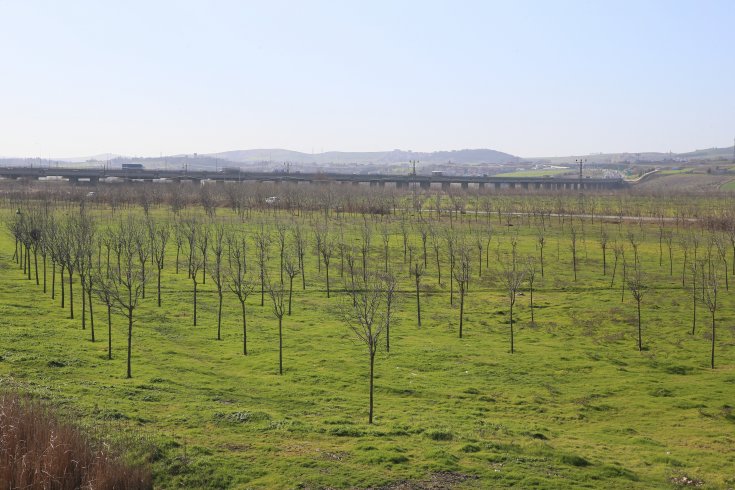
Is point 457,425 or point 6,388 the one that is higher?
point 6,388

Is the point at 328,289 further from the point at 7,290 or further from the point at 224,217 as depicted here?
the point at 224,217

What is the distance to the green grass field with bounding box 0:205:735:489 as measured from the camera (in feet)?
70.8

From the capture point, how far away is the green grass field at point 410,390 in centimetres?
2158

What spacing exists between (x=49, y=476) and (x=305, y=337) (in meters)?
23.6

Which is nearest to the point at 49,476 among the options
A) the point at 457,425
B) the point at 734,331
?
the point at 457,425

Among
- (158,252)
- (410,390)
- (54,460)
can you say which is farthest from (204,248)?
(54,460)

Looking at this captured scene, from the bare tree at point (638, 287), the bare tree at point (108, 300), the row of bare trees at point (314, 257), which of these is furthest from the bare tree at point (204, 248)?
the bare tree at point (638, 287)

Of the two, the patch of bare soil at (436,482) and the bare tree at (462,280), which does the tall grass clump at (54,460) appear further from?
the bare tree at (462,280)

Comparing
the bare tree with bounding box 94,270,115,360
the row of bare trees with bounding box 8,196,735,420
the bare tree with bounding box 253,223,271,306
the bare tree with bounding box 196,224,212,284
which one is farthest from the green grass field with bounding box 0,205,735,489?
the bare tree with bounding box 196,224,212,284

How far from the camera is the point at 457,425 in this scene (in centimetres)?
2633

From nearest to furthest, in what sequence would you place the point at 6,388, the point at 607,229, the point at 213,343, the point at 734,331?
the point at 6,388
the point at 213,343
the point at 734,331
the point at 607,229

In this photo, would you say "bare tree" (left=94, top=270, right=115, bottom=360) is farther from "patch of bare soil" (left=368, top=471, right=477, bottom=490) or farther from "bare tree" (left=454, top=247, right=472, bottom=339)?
"bare tree" (left=454, top=247, right=472, bottom=339)

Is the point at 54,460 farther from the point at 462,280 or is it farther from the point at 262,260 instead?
the point at 262,260

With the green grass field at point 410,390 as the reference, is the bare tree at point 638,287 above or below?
above
